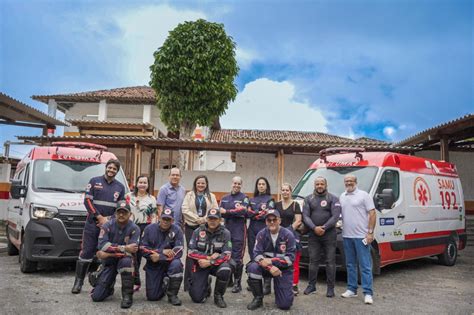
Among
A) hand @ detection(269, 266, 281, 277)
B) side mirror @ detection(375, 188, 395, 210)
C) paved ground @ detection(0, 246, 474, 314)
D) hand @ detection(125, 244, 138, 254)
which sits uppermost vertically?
side mirror @ detection(375, 188, 395, 210)

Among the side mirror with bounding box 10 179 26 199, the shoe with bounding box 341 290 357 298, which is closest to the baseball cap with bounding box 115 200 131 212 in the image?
the side mirror with bounding box 10 179 26 199

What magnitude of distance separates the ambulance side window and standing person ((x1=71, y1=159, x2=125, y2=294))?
430 centimetres

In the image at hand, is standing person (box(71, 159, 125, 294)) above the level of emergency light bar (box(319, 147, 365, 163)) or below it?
below

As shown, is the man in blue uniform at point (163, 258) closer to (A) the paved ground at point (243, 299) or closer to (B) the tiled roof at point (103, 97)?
(A) the paved ground at point (243, 299)

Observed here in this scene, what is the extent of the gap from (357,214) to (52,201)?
15.5 feet

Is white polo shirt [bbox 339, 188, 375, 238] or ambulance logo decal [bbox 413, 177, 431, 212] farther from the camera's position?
ambulance logo decal [bbox 413, 177, 431, 212]

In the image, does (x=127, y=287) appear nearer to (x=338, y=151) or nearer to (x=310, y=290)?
(x=310, y=290)

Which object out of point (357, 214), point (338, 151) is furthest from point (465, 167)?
point (357, 214)

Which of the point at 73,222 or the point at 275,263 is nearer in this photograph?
the point at 275,263

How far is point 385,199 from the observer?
20.8 ft

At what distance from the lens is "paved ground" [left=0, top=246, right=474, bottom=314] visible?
15.8 feet

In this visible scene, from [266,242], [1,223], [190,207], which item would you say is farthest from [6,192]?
[266,242]

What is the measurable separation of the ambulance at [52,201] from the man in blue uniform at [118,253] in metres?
1.50

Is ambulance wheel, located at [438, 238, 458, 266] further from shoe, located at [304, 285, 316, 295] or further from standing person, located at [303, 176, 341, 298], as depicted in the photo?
shoe, located at [304, 285, 316, 295]
